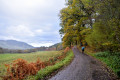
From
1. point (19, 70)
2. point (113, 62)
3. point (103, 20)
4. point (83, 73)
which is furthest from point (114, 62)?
point (19, 70)

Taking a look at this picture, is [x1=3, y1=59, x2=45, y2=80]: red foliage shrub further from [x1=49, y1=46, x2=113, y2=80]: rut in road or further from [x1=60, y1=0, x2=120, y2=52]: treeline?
[x1=60, y1=0, x2=120, y2=52]: treeline

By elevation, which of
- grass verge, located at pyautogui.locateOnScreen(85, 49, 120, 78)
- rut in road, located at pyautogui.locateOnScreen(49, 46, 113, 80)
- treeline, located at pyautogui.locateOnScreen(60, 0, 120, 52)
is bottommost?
rut in road, located at pyautogui.locateOnScreen(49, 46, 113, 80)

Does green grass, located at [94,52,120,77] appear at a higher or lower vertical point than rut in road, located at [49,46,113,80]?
higher

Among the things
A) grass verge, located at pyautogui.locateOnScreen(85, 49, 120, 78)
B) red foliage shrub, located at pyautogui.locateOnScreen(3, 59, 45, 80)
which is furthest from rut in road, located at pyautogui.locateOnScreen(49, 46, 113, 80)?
red foliage shrub, located at pyautogui.locateOnScreen(3, 59, 45, 80)

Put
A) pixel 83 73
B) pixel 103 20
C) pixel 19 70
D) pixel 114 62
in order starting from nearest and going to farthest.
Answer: pixel 83 73 → pixel 19 70 → pixel 114 62 → pixel 103 20

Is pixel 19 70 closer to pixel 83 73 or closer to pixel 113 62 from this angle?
pixel 83 73

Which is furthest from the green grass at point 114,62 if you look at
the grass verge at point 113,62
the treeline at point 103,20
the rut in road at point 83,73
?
the treeline at point 103,20

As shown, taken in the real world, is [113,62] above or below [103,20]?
below

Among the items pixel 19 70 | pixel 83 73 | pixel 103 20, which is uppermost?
pixel 103 20

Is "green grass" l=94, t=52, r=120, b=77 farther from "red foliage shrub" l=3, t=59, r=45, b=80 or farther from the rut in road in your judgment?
"red foliage shrub" l=3, t=59, r=45, b=80

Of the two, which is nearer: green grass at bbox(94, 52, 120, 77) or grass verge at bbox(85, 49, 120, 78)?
grass verge at bbox(85, 49, 120, 78)

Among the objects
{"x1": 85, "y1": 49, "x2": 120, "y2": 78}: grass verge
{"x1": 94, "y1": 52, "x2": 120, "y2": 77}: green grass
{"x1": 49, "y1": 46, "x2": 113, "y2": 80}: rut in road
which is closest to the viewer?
{"x1": 49, "y1": 46, "x2": 113, "y2": 80}: rut in road

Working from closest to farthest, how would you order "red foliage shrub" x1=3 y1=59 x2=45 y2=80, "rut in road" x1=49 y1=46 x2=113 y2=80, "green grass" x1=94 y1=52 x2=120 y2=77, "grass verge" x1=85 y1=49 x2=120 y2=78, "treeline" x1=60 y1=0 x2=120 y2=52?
"rut in road" x1=49 y1=46 x2=113 y2=80
"grass verge" x1=85 y1=49 x2=120 y2=78
"green grass" x1=94 y1=52 x2=120 y2=77
"treeline" x1=60 y1=0 x2=120 y2=52
"red foliage shrub" x1=3 y1=59 x2=45 y2=80

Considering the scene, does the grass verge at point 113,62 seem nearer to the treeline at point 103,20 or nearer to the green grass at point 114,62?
the green grass at point 114,62
